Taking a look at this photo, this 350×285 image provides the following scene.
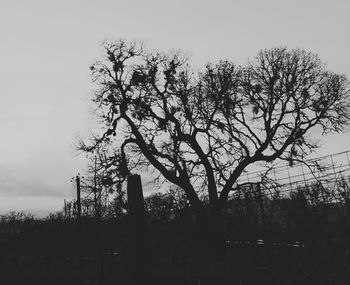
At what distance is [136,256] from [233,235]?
699 inches

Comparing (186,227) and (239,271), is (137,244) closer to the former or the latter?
(239,271)

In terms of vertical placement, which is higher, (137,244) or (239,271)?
(137,244)

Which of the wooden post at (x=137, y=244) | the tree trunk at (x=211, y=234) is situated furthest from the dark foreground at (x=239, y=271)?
the tree trunk at (x=211, y=234)

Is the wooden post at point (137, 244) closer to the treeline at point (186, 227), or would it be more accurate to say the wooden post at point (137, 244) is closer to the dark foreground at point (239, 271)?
the dark foreground at point (239, 271)

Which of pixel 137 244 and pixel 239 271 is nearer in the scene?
pixel 137 244

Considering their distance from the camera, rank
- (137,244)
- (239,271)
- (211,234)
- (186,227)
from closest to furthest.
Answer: (137,244), (239,271), (211,234), (186,227)

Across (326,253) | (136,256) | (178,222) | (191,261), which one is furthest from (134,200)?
(178,222)

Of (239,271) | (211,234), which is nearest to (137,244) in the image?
(239,271)

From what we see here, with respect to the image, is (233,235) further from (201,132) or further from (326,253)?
(326,253)

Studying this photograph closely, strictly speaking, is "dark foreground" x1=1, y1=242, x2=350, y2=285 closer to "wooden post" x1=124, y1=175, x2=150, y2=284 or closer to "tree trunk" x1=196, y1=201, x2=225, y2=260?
"wooden post" x1=124, y1=175, x2=150, y2=284

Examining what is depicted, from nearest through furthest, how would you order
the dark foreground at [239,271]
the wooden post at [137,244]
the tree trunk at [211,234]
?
the wooden post at [137,244], the dark foreground at [239,271], the tree trunk at [211,234]

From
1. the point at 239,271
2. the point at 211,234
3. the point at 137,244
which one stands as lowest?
the point at 239,271

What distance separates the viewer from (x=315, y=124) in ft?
71.6

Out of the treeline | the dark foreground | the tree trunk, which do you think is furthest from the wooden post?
the tree trunk
